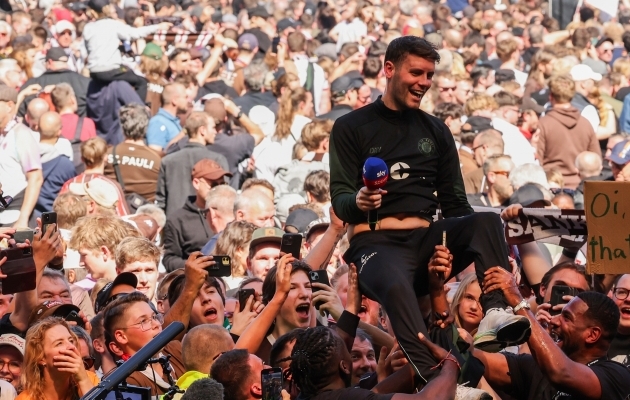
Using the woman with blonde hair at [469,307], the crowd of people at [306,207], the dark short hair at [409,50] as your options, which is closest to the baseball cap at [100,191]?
the crowd of people at [306,207]

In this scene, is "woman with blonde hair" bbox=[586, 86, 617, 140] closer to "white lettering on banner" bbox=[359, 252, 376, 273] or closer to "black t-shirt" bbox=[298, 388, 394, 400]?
"white lettering on banner" bbox=[359, 252, 376, 273]

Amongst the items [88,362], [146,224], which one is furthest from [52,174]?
[88,362]

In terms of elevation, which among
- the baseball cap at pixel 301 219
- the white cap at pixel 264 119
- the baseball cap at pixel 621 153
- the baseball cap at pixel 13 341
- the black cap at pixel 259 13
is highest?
the baseball cap at pixel 13 341

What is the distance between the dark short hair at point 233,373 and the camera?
21.9ft

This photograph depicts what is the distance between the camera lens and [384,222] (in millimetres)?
6703

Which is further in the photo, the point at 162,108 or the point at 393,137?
the point at 162,108

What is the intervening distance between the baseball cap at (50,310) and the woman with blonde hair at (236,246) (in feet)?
7.63

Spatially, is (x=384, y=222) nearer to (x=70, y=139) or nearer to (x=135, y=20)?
(x=70, y=139)

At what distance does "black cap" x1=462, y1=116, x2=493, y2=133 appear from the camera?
14866 millimetres

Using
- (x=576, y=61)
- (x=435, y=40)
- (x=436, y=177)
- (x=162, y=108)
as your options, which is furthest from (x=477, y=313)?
(x=435, y=40)

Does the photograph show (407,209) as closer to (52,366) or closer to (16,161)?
(52,366)

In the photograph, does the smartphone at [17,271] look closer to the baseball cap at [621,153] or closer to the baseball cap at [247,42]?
the baseball cap at [621,153]

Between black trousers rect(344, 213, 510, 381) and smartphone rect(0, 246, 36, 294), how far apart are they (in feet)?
6.83

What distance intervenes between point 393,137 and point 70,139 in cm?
910
